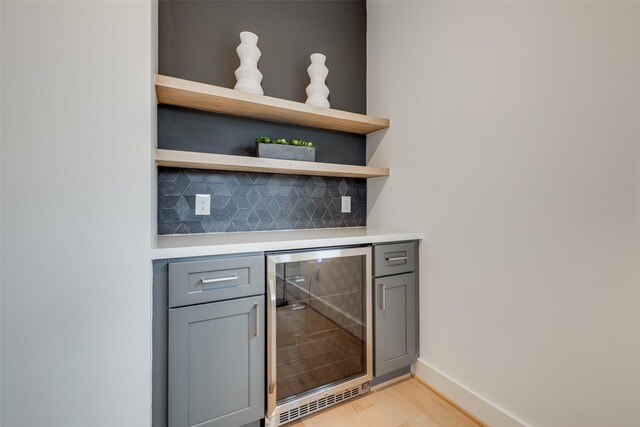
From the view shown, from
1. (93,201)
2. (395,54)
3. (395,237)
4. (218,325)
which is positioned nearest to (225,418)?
(218,325)

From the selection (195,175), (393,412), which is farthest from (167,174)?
(393,412)

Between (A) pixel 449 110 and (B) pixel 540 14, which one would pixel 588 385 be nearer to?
(A) pixel 449 110

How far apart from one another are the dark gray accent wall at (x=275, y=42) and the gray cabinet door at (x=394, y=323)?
1314 millimetres

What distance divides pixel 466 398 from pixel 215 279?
137 centimetres

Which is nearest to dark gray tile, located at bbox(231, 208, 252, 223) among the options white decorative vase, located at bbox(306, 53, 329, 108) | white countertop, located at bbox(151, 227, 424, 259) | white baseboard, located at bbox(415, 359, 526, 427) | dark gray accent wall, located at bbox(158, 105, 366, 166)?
white countertop, located at bbox(151, 227, 424, 259)

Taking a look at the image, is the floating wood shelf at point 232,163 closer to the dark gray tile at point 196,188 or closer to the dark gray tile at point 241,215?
the dark gray tile at point 196,188

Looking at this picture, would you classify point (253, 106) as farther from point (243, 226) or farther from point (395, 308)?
point (395, 308)

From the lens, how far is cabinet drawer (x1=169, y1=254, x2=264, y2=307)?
3.59 ft

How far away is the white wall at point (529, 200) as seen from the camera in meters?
0.94

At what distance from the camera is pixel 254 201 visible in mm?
1759

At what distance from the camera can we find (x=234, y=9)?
5.72 feet

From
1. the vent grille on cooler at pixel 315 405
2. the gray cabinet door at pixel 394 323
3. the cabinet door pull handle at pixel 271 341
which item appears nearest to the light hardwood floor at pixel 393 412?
the vent grille on cooler at pixel 315 405

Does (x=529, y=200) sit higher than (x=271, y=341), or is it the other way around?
(x=529, y=200)

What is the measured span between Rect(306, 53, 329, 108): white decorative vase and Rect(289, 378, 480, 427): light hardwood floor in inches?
67.7
